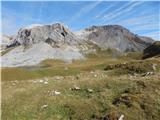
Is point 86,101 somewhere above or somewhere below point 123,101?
below

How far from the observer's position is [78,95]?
27625 millimetres

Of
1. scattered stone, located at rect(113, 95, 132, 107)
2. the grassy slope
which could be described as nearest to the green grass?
the grassy slope

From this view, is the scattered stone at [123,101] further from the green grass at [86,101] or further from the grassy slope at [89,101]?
the green grass at [86,101]

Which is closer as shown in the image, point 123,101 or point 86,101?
point 123,101

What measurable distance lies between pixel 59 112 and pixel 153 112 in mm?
7356

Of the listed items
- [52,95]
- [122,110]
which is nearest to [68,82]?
[52,95]

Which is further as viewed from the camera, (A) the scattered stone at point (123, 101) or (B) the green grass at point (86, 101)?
(A) the scattered stone at point (123, 101)

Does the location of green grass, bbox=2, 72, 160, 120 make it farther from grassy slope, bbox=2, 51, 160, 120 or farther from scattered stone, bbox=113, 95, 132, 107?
scattered stone, bbox=113, 95, 132, 107

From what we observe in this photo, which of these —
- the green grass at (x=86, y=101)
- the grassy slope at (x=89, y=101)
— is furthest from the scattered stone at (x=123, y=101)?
the green grass at (x=86, y=101)

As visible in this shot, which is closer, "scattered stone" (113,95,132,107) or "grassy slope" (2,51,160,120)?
"grassy slope" (2,51,160,120)

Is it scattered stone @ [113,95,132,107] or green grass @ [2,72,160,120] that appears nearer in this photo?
green grass @ [2,72,160,120]

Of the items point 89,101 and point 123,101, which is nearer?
point 123,101

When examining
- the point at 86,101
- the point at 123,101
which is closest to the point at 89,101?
the point at 86,101

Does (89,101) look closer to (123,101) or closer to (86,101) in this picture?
Result: (86,101)
